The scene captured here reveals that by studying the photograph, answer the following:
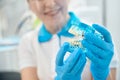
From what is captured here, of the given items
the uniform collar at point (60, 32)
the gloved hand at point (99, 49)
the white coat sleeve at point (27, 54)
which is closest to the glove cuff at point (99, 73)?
the gloved hand at point (99, 49)

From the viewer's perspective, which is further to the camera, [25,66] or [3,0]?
[3,0]

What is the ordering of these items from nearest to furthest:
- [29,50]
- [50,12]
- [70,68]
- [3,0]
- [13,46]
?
[70,68]
[50,12]
[29,50]
[13,46]
[3,0]

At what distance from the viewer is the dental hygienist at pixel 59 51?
2.21 feet

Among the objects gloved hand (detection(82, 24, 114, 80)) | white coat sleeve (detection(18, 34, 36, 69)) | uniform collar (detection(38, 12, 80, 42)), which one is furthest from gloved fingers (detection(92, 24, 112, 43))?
white coat sleeve (detection(18, 34, 36, 69))

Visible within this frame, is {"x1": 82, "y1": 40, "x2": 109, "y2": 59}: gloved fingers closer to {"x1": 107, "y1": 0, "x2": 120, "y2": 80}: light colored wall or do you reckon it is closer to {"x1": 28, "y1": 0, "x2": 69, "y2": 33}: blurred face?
{"x1": 28, "y1": 0, "x2": 69, "y2": 33}: blurred face

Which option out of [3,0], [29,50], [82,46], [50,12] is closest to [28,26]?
[3,0]

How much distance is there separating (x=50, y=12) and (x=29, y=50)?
0.74ft

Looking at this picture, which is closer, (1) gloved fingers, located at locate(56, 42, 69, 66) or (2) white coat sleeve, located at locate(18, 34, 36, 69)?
(1) gloved fingers, located at locate(56, 42, 69, 66)

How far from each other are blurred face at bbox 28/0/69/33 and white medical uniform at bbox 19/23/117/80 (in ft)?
0.21

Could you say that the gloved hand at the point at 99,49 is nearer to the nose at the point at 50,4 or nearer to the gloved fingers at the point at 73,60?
the gloved fingers at the point at 73,60

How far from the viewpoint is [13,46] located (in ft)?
6.20

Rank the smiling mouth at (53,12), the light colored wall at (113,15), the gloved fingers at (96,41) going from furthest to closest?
the light colored wall at (113,15) < the smiling mouth at (53,12) < the gloved fingers at (96,41)

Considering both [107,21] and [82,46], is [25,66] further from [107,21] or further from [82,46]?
[107,21]

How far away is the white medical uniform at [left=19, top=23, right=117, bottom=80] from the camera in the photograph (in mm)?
1011
